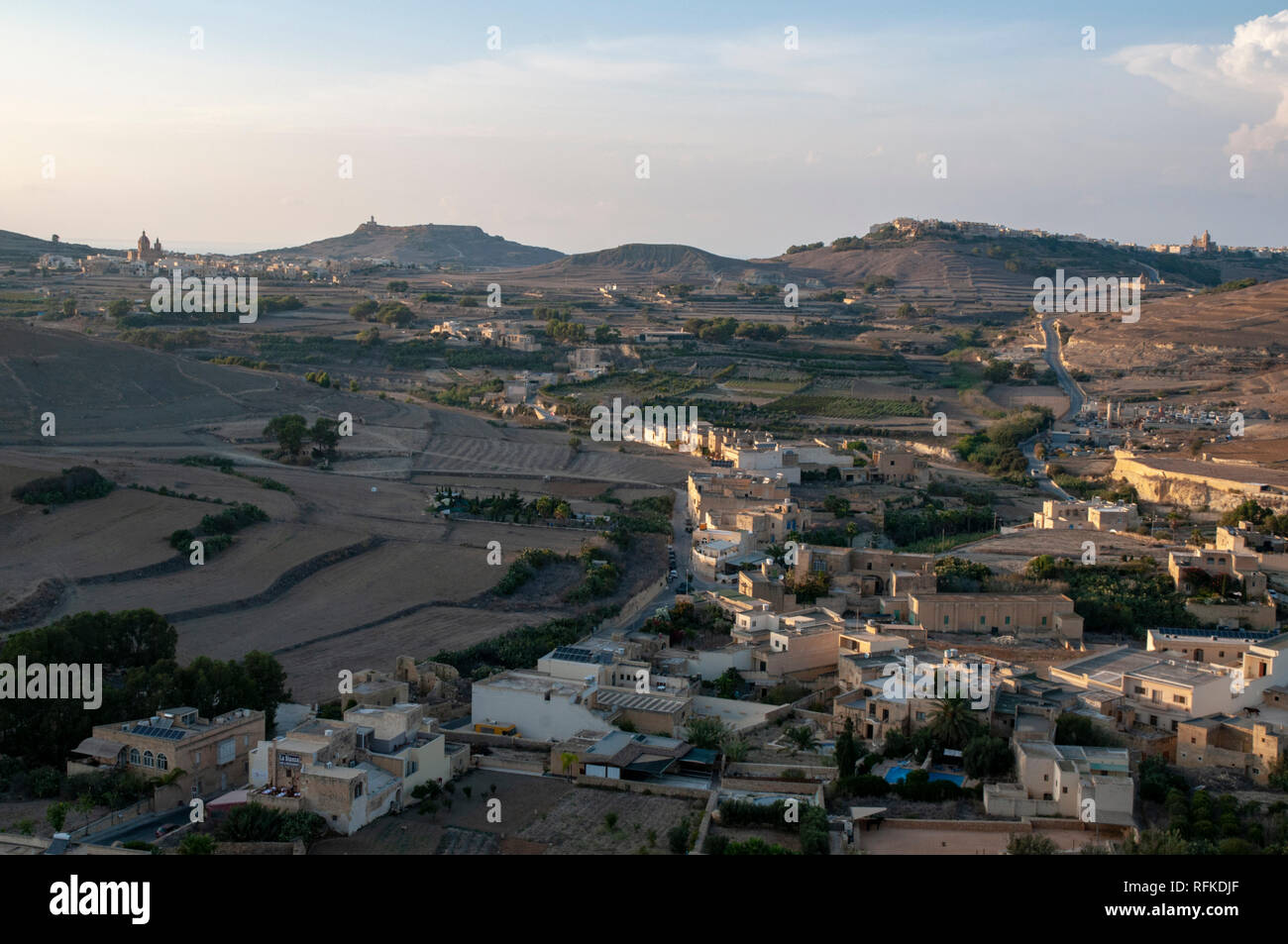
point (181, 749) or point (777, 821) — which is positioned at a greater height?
point (181, 749)

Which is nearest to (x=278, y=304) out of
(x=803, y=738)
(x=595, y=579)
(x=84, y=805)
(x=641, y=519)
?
(x=641, y=519)

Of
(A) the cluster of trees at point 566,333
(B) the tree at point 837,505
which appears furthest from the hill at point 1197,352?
(A) the cluster of trees at point 566,333

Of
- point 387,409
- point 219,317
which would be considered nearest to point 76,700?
point 387,409

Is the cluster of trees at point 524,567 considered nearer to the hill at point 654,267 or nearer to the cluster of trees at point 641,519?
the cluster of trees at point 641,519

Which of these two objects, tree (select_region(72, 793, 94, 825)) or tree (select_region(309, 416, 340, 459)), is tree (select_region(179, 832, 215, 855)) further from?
tree (select_region(309, 416, 340, 459))

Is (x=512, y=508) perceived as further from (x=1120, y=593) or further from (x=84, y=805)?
(x=84, y=805)
